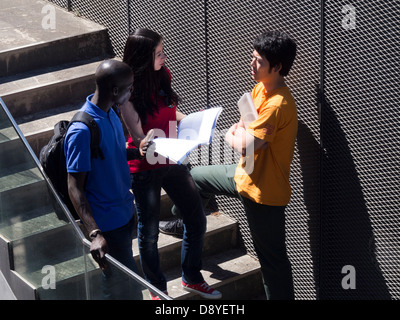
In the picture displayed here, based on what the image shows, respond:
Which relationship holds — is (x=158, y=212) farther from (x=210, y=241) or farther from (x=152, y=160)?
(x=210, y=241)

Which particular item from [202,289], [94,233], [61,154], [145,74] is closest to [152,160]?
[145,74]

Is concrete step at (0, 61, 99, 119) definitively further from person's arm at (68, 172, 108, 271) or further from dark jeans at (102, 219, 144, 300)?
person's arm at (68, 172, 108, 271)

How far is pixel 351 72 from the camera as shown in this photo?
620cm

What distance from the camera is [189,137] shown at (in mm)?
5977

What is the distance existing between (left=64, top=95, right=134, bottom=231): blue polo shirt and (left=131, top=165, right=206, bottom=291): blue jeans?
50 centimetres

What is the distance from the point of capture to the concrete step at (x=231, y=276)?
6961 mm

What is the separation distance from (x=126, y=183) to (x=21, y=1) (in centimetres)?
475

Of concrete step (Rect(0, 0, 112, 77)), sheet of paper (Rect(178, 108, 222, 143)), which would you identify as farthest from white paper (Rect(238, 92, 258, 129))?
concrete step (Rect(0, 0, 112, 77))

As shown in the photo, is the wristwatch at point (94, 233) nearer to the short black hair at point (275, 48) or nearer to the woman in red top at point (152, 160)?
the woman in red top at point (152, 160)

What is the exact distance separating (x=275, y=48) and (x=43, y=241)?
7.07 ft

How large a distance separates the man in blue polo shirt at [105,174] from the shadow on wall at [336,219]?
1780 millimetres

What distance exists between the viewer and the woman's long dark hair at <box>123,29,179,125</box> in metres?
5.83

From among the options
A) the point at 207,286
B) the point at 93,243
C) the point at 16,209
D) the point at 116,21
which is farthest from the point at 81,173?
the point at 116,21
